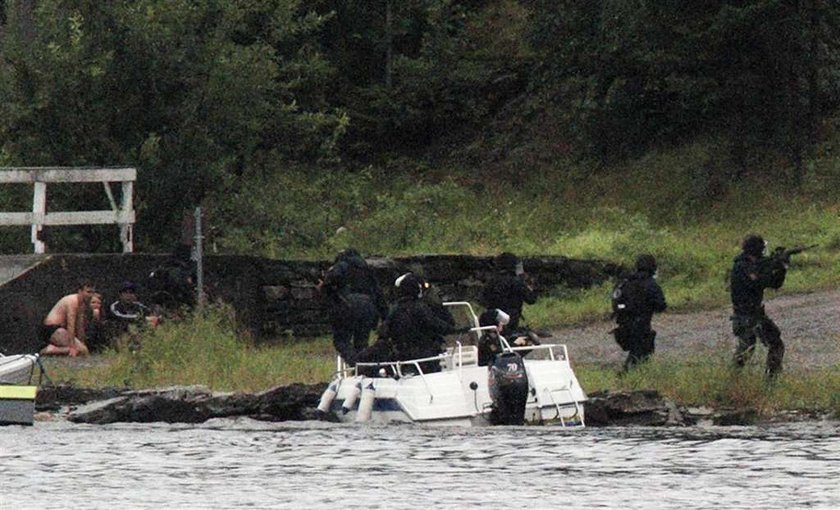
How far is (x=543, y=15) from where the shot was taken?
43125 mm

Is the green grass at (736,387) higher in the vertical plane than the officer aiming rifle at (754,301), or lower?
lower

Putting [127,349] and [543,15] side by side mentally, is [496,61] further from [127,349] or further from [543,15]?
[127,349]

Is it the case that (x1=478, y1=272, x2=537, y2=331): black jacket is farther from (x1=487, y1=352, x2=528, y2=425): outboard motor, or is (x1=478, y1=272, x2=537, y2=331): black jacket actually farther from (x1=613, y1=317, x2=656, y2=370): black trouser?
(x1=487, y1=352, x2=528, y2=425): outboard motor

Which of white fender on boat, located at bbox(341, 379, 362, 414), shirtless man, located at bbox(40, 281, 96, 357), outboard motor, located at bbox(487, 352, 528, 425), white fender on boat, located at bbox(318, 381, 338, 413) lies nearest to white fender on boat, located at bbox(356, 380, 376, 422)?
white fender on boat, located at bbox(341, 379, 362, 414)

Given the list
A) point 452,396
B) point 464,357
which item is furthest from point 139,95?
point 452,396

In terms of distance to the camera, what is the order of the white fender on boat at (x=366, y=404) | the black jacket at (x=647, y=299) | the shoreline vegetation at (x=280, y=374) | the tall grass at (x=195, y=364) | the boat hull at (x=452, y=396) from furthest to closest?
the tall grass at (x=195, y=364), the black jacket at (x=647, y=299), the shoreline vegetation at (x=280, y=374), the white fender on boat at (x=366, y=404), the boat hull at (x=452, y=396)

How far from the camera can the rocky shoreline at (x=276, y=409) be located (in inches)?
890

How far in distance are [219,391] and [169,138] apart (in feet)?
26.9

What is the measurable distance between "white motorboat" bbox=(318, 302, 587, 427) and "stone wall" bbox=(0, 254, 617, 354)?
6.44m

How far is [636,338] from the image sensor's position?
78.8ft

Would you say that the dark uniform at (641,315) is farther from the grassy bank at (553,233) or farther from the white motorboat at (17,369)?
the white motorboat at (17,369)

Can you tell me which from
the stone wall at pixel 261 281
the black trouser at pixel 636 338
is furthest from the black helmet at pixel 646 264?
the stone wall at pixel 261 281

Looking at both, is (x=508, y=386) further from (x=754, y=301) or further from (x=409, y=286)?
(x=754, y=301)

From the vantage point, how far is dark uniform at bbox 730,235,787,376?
2295 cm
